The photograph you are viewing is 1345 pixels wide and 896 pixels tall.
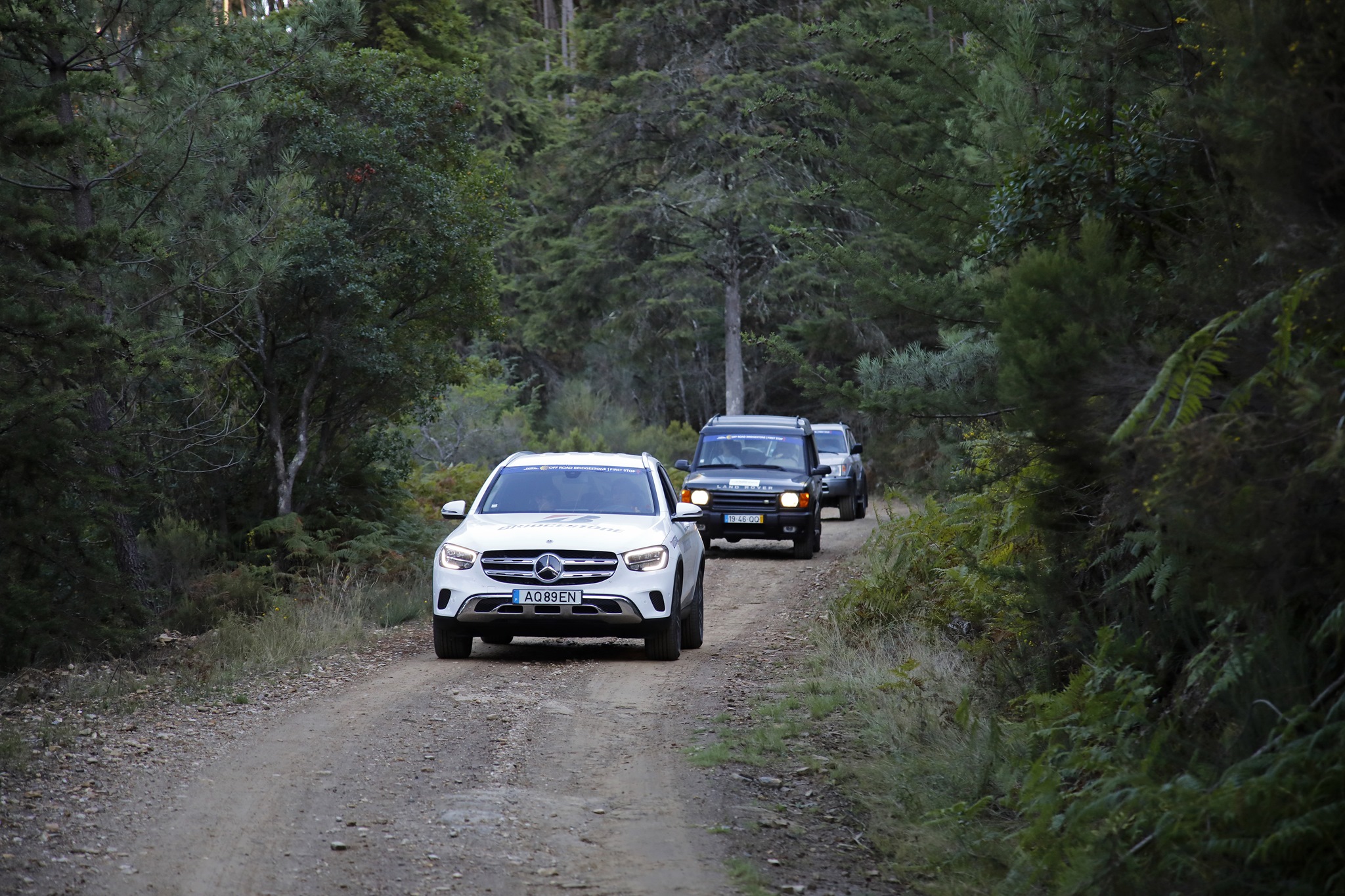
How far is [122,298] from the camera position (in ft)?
52.1

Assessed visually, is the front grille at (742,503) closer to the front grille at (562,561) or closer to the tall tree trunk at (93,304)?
the tall tree trunk at (93,304)

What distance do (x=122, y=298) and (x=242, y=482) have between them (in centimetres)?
489

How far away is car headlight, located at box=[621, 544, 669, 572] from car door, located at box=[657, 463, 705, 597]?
10.4 inches

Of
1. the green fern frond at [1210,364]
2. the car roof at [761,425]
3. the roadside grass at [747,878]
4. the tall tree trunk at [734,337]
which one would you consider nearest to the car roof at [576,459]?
the roadside grass at [747,878]

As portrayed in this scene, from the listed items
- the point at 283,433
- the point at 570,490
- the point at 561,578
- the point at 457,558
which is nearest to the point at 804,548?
the point at 283,433

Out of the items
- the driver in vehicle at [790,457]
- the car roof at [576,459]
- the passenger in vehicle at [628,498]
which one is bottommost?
the driver in vehicle at [790,457]

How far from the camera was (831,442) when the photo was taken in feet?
103

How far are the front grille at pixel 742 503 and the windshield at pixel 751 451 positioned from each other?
3.07 feet

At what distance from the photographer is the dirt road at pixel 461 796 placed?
581cm

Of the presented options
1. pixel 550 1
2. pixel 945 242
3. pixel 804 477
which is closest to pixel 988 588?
pixel 945 242

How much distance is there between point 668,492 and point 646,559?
189 cm

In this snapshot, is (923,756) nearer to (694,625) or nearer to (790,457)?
(694,625)

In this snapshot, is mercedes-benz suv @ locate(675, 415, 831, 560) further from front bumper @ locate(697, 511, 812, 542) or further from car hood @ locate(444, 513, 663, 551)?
car hood @ locate(444, 513, 663, 551)

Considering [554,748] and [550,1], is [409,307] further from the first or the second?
[550,1]
